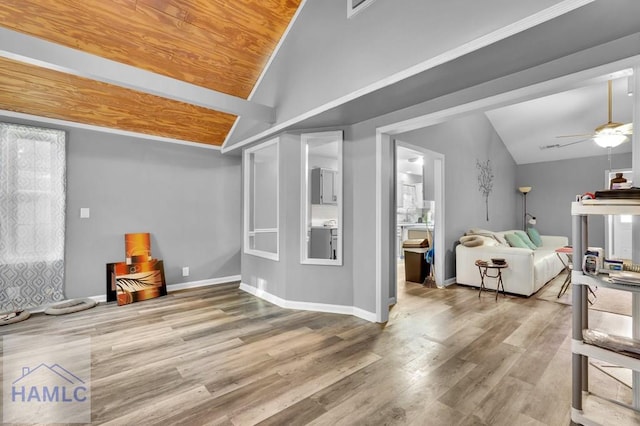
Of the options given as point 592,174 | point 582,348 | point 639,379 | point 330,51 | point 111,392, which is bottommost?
point 111,392

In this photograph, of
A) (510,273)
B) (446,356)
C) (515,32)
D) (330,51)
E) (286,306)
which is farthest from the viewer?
(510,273)

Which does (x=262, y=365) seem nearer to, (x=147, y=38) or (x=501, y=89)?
(x=501, y=89)

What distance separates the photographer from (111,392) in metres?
1.92

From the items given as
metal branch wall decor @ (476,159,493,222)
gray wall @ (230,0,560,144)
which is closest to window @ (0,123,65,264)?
gray wall @ (230,0,560,144)

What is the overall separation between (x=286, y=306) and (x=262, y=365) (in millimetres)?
1375

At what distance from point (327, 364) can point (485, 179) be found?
18.4 feet

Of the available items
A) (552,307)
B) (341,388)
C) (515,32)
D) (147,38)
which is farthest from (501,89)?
(147,38)

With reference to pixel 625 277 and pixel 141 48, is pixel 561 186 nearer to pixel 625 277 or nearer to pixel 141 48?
pixel 625 277

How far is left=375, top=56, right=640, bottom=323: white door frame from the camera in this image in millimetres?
1827

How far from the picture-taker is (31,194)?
11.2 feet

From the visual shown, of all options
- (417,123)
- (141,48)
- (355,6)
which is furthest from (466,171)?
(141,48)

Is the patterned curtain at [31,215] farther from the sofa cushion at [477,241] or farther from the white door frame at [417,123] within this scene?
the sofa cushion at [477,241]

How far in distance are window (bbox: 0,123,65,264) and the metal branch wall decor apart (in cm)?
706

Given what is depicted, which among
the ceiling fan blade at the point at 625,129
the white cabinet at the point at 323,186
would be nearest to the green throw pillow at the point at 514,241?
the ceiling fan blade at the point at 625,129
